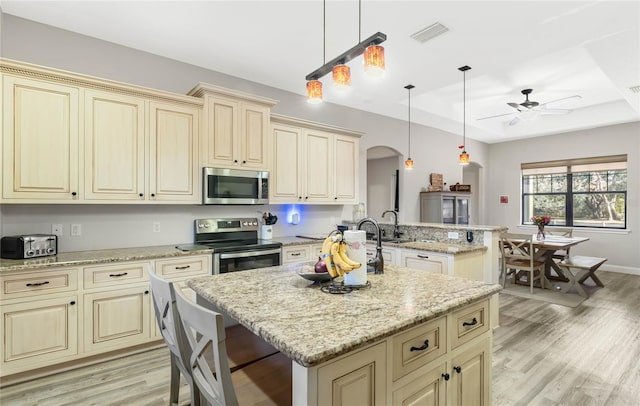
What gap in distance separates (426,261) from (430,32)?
2178mm

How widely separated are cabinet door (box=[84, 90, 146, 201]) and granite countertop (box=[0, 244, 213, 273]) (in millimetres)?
488

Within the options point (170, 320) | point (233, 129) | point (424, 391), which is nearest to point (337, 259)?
point (424, 391)

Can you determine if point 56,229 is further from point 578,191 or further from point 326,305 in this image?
point 578,191

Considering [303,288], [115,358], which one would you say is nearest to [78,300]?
[115,358]

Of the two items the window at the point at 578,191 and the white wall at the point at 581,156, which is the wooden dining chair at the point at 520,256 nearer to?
the white wall at the point at 581,156

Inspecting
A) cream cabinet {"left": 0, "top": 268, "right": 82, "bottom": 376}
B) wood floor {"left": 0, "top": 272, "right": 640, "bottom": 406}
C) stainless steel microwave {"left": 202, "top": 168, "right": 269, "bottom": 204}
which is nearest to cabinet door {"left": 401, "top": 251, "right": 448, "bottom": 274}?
wood floor {"left": 0, "top": 272, "right": 640, "bottom": 406}

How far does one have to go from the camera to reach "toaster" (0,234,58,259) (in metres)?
2.45

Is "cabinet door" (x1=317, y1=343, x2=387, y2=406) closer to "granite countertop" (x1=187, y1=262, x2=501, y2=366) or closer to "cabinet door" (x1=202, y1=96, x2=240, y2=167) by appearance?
"granite countertop" (x1=187, y1=262, x2=501, y2=366)

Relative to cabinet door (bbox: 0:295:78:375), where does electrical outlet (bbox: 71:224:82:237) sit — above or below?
above

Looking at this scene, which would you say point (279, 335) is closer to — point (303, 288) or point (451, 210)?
point (303, 288)

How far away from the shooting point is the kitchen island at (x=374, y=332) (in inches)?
39.4

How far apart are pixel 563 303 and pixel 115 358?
5109 millimetres

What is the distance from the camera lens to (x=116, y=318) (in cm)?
264

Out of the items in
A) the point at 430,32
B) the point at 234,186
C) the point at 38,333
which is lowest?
the point at 38,333
